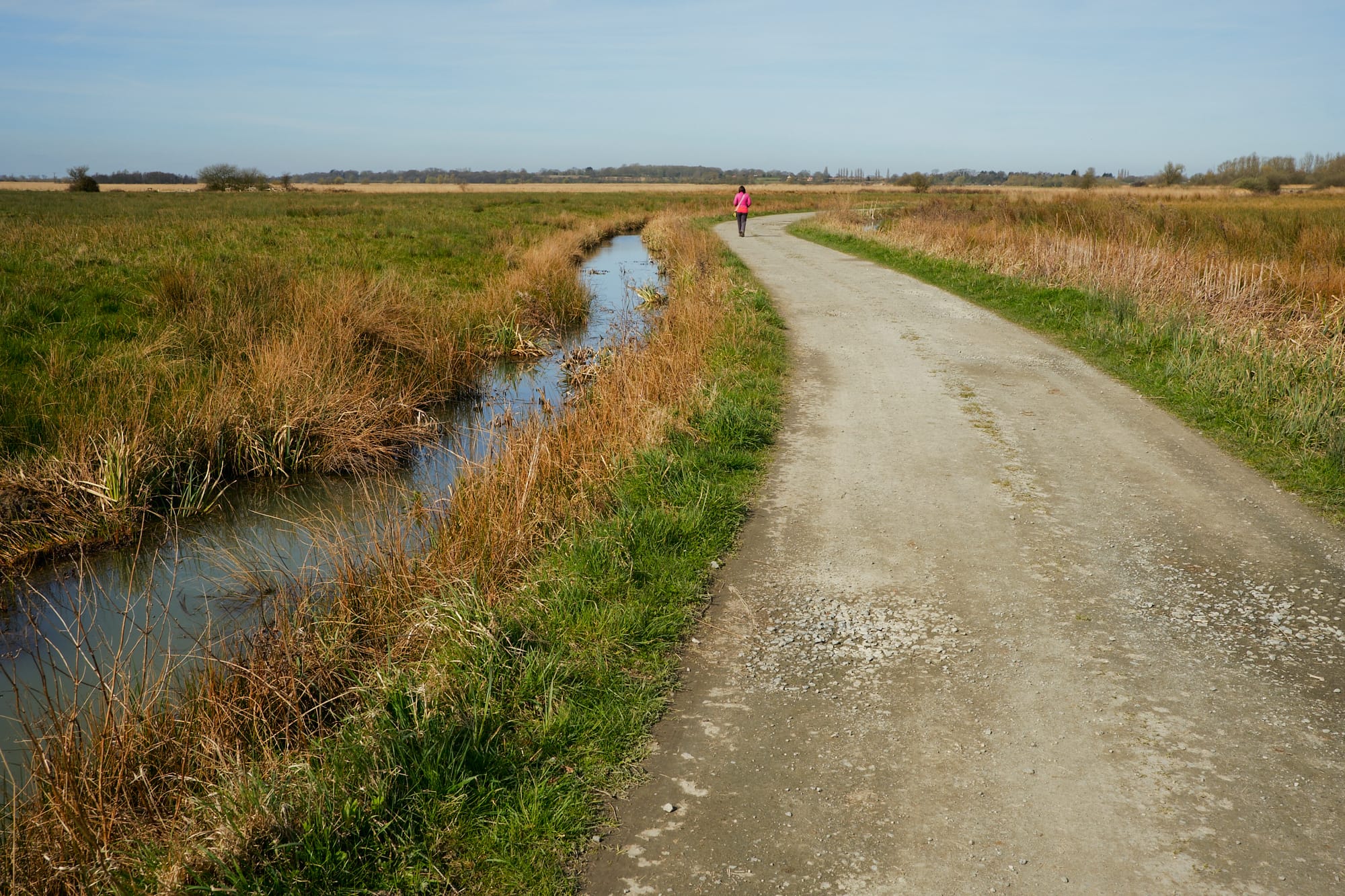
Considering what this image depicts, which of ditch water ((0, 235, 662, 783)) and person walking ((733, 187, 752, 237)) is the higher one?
person walking ((733, 187, 752, 237))

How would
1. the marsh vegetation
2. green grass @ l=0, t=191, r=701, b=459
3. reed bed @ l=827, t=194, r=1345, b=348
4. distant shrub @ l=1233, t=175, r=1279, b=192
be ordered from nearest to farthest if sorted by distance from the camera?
1. the marsh vegetation
2. green grass @ l=0, t=191, r=701, b=459
3. reed bed @ l=827, t=194, r=1345, b=348
4. distant shrub @ l=1233, t=175, r=1279, b=192

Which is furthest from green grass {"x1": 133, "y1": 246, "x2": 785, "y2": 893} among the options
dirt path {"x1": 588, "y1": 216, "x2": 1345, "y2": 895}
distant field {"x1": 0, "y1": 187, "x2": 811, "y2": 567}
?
distant field {"x1": 0, "y1": 187, "x2": 811, "y2": 567}

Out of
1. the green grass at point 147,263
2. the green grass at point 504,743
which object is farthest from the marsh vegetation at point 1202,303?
the green grass at point 147,263

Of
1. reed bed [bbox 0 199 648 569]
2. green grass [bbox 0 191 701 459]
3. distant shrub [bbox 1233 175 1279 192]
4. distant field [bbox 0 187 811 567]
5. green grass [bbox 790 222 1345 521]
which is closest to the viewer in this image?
green grass [bbox 790 222 1345 521]

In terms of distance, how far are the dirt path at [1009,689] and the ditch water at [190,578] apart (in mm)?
2479

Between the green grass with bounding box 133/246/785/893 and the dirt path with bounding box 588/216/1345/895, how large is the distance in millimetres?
229

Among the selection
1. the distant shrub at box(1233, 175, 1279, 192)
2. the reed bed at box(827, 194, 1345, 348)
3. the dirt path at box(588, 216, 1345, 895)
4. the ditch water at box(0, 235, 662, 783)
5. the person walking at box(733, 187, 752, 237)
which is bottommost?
the ditch water at box(0, 235, 662, 783)

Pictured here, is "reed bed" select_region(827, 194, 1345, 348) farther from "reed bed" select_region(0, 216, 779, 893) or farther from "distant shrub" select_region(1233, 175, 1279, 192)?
"distant shrub" select_region(1233, 175, 1279, 192)

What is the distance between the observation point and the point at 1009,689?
4.09 m

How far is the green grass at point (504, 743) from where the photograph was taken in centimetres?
302

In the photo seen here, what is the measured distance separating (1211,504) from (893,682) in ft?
12.4

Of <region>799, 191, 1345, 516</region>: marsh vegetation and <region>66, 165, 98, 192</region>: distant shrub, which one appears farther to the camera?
<region>66, 165, 98, 192</region>: distant shrub

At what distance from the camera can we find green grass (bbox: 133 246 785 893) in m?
3.02

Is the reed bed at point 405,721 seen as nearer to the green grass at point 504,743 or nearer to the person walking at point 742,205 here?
the green grass at point 504,743
